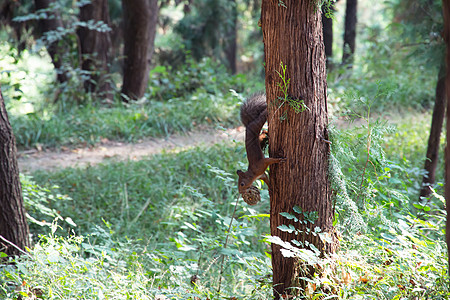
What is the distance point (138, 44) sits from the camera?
831 centimetres

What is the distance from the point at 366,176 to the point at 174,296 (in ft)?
4.75

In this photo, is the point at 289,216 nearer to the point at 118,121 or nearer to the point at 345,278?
the point at 345,278

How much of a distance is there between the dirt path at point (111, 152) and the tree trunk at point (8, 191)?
7.60ft

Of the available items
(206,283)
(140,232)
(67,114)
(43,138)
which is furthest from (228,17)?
(206,283)

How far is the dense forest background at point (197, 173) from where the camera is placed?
2.47m

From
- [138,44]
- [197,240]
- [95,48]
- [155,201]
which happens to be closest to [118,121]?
[138,44]

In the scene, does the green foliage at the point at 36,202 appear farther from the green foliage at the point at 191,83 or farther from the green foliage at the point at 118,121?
the green foliage at the point at 191,83

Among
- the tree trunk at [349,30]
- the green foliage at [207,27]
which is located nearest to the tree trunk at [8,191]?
the tree trunk at [349,30]

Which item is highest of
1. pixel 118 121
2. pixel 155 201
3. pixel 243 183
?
pixel 243 183

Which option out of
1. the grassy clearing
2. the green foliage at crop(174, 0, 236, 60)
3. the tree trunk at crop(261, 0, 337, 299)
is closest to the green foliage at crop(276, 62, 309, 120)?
the tree trunk at crop(261, 0, 337, 299)

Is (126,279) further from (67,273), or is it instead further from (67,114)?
(67,114)

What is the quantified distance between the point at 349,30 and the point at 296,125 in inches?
279

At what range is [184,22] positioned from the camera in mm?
11422

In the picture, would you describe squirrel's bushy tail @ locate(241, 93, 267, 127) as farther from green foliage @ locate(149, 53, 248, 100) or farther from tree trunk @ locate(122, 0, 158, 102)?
green foliage @ locate(149, 53, 248, 100)
